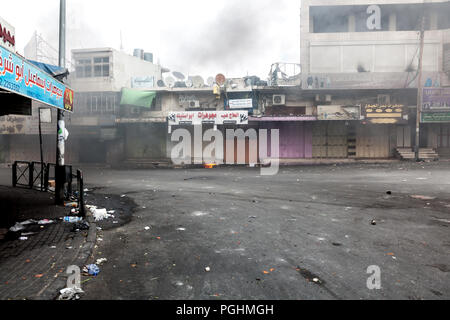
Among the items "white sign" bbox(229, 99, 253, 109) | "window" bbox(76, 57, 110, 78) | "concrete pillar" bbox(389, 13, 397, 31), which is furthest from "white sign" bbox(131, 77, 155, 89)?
"concrete pillar" bbox(389, 13, 397, 31)

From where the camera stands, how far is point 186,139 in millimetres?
25594

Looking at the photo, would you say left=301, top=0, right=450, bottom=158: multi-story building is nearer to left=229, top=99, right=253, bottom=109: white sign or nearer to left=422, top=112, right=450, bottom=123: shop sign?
left=422, top=112, right=450, bottom=123: shop sign

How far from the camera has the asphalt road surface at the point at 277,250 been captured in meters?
3.40

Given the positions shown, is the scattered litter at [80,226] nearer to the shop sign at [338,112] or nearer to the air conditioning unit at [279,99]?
the air conditioning unit at [279,99]

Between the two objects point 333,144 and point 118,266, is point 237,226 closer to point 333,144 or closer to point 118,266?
point 118,266

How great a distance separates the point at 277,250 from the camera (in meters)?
4.68

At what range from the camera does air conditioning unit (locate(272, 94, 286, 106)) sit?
2397cm

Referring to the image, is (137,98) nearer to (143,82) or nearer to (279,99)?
(143,82)

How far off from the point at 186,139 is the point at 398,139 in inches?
687

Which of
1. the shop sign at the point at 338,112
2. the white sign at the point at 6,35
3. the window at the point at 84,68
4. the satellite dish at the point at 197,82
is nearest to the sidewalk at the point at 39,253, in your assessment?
the white sign at the point at 6,35
